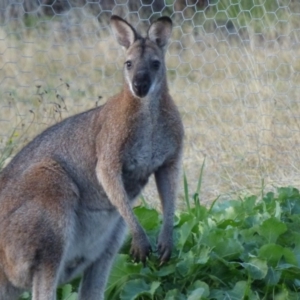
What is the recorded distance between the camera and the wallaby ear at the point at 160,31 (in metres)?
4.96

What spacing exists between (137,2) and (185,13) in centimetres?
57

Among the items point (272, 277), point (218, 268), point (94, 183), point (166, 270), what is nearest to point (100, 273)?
point (166, 270)

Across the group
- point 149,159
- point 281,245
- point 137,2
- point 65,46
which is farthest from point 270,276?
point 137,2

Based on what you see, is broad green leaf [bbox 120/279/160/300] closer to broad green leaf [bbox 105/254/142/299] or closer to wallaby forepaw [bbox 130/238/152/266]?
broad green leaf [bbox 105/254/142/299]

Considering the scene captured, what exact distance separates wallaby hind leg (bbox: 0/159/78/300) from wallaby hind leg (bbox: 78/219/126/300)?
40 centimetres

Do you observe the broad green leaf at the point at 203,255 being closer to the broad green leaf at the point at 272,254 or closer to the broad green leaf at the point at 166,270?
the broad green leaf at the point at 166,270

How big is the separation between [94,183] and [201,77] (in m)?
3.55

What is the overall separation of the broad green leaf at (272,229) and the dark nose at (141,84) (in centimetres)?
106

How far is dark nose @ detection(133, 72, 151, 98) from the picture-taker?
15.6 ft

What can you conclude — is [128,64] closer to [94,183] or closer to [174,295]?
[94,183]

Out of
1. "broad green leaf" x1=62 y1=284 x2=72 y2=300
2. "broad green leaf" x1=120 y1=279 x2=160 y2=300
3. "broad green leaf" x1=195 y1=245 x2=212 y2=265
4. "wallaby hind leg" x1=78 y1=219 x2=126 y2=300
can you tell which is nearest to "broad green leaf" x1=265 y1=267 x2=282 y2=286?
"broad green leaf" x1=195 y1=245 x2=212 y2=265

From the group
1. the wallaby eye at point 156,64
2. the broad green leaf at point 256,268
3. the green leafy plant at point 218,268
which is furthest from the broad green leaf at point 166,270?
the wallaby eye at point 156,64

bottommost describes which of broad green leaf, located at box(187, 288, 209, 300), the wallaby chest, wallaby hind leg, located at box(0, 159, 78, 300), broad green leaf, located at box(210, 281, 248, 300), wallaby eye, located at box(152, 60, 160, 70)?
broad green leaf, located at box(210, 281, 248, 300)

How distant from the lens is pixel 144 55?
4902mm
